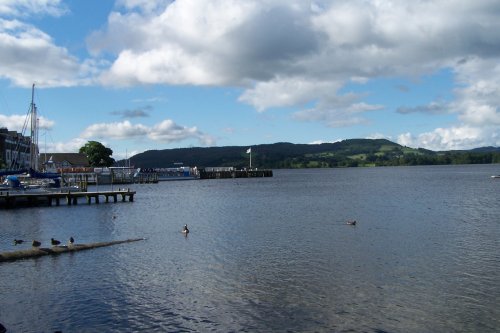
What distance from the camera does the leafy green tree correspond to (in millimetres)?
189125

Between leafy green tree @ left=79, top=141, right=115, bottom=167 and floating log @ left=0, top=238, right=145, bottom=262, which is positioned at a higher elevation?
leafy green tree @ left=79, top=141, right=115, bottom=167

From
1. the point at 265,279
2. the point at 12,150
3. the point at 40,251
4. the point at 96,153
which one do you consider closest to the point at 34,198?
the point at 40,251

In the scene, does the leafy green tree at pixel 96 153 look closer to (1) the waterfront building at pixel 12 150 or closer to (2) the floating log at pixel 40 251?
(1) the waterfront building at pixel 12 150

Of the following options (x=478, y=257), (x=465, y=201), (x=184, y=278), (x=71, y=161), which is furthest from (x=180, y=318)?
(x=71, y=161)

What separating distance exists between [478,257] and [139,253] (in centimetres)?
2515

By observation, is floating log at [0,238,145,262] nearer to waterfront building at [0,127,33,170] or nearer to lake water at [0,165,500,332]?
lake water at [0,165,500,332]

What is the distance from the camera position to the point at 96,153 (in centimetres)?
18938

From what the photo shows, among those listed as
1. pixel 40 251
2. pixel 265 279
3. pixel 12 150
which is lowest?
pixel 265 279

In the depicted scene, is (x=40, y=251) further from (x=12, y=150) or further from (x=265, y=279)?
(x=12, y=150)

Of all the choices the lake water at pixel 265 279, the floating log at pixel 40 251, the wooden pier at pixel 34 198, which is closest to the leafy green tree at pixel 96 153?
the wooden pier at pixel 34 198

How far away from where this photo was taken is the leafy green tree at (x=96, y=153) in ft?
620

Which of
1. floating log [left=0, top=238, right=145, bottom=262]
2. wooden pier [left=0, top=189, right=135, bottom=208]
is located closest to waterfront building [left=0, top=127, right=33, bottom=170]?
wooden pier [left=0, top=189, right=135, bottom=208]

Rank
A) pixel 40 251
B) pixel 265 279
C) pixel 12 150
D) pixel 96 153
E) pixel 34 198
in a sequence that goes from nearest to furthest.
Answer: pixel 265 279 → pixel 40 251 → pixel 34 198 → pixel 12 150 → pixel 96 153

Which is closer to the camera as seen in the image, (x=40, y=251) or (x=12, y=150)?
(x=40, y=251)
